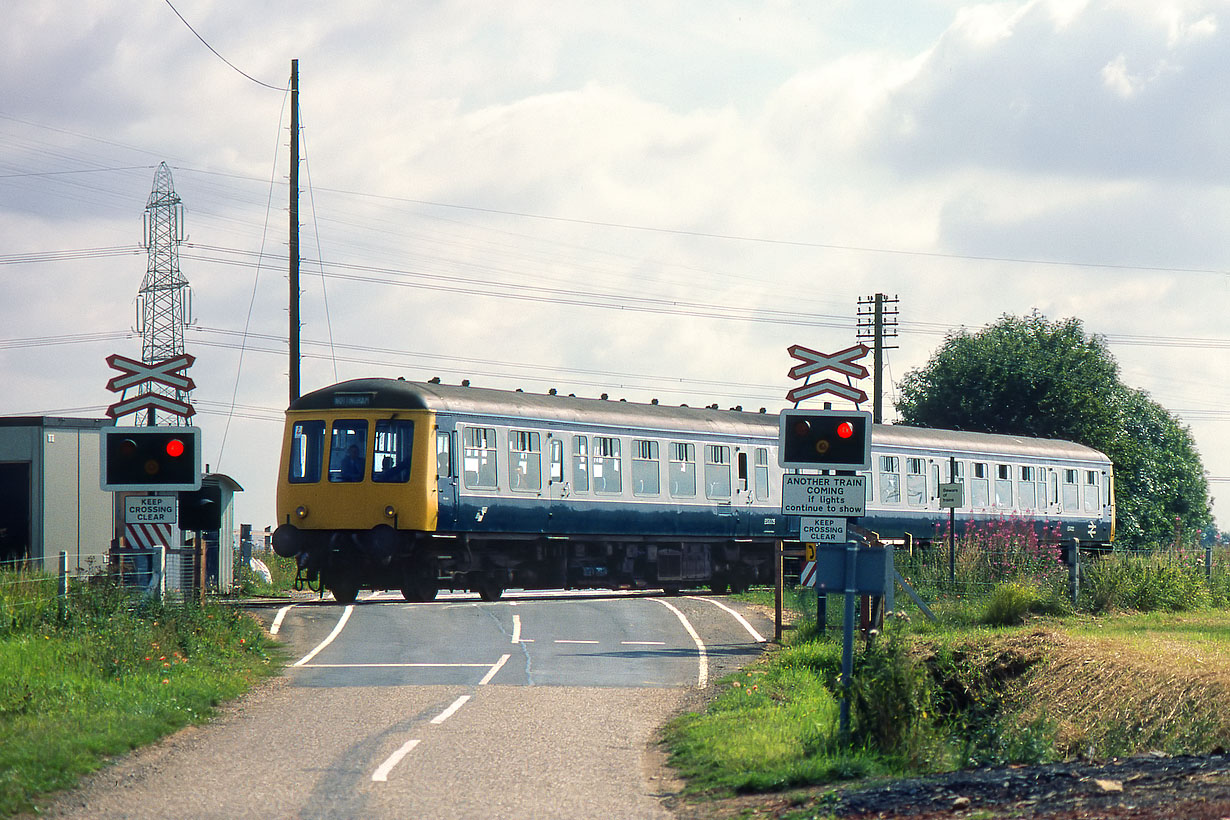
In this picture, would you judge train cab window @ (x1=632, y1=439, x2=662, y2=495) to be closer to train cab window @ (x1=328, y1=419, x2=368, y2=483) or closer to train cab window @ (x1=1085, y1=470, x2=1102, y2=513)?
train cab window @ (x1=328, y1=419, x2=368, y2=483)

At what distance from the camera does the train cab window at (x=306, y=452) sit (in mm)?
27438

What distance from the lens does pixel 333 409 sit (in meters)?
27.5

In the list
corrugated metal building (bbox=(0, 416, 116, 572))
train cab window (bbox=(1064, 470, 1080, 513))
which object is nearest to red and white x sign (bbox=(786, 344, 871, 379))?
corrugated metal building (bbox=(0, 416, 116, 572))

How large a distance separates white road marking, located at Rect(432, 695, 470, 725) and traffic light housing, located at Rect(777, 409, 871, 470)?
155 inches

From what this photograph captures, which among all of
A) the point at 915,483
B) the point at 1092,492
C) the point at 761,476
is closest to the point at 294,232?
the point at 761,476

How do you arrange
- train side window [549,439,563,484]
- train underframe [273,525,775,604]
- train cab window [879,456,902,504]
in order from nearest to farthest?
train underframe [273,525,775,604] < train side window [549,439,563,484] < train cab window [879,456,902,504]

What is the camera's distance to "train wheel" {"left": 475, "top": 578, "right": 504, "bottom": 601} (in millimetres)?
28438

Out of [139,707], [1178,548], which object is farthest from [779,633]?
[1178,548]

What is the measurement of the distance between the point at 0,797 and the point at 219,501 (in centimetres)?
909

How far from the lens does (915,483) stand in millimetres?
36062

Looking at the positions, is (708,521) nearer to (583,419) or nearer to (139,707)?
(583,419)

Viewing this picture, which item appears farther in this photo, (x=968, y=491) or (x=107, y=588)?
(x=968, y=491)

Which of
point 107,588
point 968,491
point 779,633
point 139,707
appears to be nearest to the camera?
point 139,707

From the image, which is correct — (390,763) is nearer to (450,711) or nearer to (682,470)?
(450,711)
